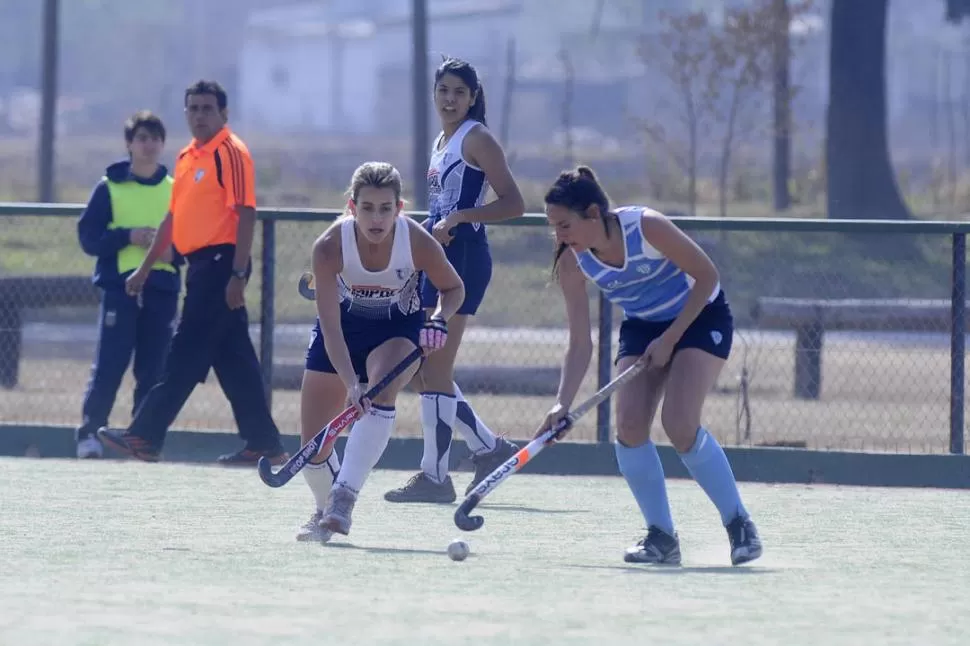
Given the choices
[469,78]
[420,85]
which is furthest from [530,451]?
[420,85]

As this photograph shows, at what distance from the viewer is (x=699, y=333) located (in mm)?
6660

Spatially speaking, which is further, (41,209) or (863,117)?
(863,117)

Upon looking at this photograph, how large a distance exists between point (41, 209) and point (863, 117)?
14844mm

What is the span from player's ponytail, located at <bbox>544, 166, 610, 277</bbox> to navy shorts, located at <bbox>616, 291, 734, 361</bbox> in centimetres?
46

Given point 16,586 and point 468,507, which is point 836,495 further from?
point 16,586

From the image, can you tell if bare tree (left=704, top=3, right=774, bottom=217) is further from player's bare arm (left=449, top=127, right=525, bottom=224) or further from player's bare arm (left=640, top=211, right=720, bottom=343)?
player's bare arm (left=640, top=211, right=720, bottom=343)

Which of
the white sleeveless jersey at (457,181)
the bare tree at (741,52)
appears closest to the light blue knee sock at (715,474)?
the white sleeveless jersey at (457,181)

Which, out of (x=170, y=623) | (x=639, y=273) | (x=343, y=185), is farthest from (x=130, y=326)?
(x=343, y=185)

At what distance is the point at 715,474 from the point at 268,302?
4.16 meters

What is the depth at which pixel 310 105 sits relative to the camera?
241 ft

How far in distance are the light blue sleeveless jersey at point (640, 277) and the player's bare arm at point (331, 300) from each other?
0.91 meters

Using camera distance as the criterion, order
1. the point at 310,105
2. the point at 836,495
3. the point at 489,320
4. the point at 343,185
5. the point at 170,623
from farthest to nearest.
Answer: the point at 310,105 < the point at 343,185 < the point at 489,320 < the point at 836,495 < the point at 170,623

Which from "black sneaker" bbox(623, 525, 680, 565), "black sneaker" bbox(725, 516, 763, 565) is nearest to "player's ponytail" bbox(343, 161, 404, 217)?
"black sneaker" bbox(623, 525, 680, 565)

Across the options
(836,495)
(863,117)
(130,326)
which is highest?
(863,117)
